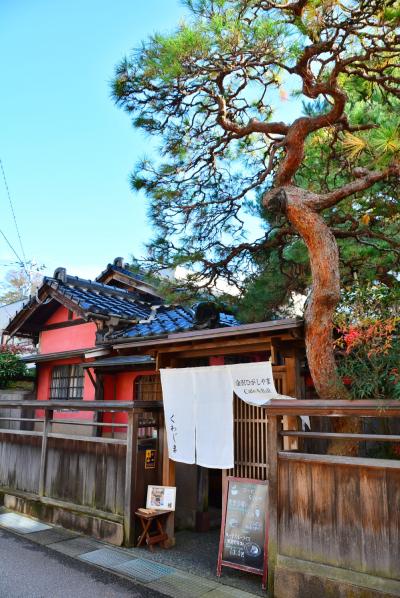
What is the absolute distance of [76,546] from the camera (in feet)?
22.8

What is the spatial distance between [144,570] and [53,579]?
120 centimetres

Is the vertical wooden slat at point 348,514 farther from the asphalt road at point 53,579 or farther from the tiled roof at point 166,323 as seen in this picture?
the tiled roof at point 166,323

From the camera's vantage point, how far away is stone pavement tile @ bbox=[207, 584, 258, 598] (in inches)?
203

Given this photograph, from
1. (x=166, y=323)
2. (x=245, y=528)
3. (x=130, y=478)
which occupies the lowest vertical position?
(x=245, y=528)

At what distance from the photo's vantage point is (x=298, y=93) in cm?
714

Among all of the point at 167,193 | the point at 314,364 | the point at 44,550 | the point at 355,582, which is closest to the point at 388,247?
the point at 314,364

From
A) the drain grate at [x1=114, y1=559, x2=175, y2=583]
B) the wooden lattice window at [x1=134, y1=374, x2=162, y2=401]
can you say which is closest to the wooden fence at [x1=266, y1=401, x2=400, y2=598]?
the drain grate at [x1=114, y1=559, x2=175, y2=583]

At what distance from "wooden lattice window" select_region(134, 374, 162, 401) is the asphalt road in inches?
164

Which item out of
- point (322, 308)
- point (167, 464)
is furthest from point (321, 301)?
point (167, 464)

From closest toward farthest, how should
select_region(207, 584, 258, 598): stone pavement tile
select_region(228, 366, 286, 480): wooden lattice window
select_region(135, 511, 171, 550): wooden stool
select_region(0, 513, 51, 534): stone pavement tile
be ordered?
select_region(207, 584, 258, 598): stone pavement tile < select_region(228, 366, 286, 480): wooden lattice window < select_region(135, 511, 171, 550): wooden stool < select_region(0, 513, 51, 534): stone pavement tile

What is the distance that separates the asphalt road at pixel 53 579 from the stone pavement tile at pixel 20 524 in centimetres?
115

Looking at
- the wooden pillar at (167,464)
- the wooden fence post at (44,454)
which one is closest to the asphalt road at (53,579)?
the wooden pillar at (167,464)

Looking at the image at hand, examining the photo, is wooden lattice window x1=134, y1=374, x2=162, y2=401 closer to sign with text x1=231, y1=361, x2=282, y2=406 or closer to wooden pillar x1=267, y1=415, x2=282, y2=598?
sign with text x1=231, y1=361, x2=282, y2=406

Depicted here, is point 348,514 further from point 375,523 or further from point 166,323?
point 166,323
